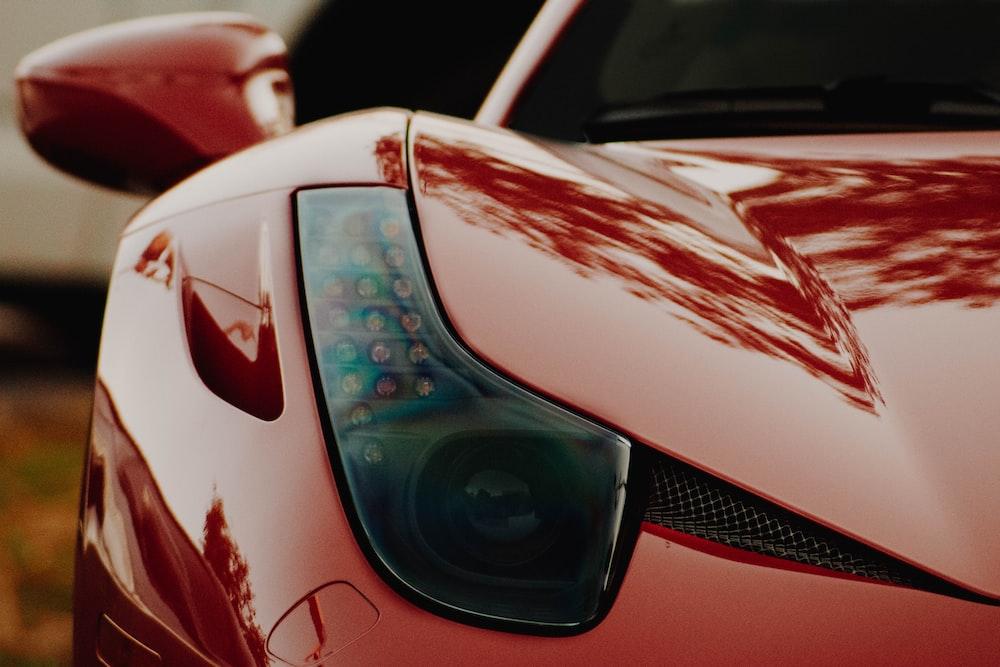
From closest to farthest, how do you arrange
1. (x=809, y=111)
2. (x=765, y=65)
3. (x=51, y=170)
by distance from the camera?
(x=809, y=111), (x=765, y=65), (x=51, y=170)

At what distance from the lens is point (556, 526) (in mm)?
872

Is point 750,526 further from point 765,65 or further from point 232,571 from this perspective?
point 765,65

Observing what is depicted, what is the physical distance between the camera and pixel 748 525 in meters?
0.86

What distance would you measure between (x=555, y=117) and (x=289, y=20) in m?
3.98

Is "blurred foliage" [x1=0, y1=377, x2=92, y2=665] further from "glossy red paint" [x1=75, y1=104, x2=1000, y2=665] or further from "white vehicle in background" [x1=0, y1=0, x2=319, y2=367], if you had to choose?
"glossy red paint" [x1=75, y1=104, x2=1000, y2=665]

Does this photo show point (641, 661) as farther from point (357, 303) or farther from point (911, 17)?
point (911, 17)

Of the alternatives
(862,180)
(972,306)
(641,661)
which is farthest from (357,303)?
(862,180)

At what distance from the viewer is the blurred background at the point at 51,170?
4.71 meters

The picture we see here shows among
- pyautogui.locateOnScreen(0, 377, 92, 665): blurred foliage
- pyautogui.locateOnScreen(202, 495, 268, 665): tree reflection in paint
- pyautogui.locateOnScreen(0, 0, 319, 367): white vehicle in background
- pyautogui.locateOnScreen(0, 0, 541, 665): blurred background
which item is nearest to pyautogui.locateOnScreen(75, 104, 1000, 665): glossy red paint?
pyautogui.locateOnScreen(202, 495, 268, 665): tree reflection in paint

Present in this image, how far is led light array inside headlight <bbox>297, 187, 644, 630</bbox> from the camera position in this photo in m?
0.85

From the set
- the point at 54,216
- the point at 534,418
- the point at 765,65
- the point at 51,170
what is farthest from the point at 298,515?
the point at 54,216

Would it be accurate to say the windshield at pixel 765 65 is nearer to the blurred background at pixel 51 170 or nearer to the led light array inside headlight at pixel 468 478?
the led light array inside headlight at pixel 468 478

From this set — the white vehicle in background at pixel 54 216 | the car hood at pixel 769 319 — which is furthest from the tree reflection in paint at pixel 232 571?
the white vehicle in background at pixel 54 216

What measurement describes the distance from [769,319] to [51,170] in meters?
3.57
